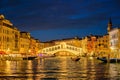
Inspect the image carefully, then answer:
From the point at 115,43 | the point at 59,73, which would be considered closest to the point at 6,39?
the point at 115,43

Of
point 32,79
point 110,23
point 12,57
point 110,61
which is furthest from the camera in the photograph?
point 110,23

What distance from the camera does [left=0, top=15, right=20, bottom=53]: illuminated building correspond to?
463 feet

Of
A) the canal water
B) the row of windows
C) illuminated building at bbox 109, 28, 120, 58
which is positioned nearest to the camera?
the canal water

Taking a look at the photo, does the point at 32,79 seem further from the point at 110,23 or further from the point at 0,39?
the point at 110,23

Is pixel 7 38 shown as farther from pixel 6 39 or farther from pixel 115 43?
pixel 115 43

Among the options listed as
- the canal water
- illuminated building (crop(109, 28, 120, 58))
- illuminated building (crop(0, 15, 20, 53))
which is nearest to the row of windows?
illuminated building (crop(0, 15, 20, 53))

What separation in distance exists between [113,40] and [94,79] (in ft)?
335

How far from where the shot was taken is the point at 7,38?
150 metres

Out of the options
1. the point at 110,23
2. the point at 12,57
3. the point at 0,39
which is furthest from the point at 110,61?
the point at 110,23

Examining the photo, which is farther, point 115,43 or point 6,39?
point 6,39

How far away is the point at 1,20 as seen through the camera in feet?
471

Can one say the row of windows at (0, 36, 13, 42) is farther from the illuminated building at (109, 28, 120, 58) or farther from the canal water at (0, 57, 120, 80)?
the canal water at (0, 57, 120, 80)

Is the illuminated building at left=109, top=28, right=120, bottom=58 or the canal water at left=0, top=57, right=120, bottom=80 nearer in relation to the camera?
the canal water at left=0, top=57, right=120, bottom=80

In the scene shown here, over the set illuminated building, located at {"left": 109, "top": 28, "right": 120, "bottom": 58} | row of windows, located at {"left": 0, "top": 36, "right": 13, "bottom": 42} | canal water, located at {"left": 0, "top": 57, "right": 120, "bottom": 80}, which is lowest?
canal water, located at {"left": 0, "top": 57, "right": 120, "bottom": 80}
